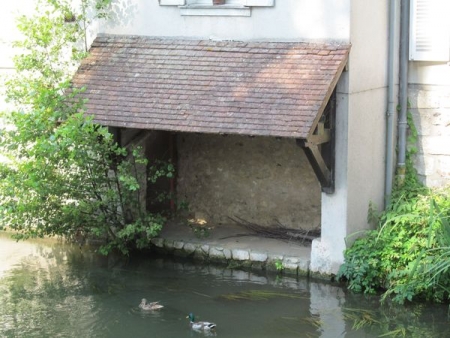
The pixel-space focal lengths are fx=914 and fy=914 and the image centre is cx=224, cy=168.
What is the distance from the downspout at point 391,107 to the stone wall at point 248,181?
119 centimetres

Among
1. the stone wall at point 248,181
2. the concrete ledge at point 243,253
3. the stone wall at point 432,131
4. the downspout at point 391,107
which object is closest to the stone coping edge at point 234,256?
the concrete ledge at point 243,253

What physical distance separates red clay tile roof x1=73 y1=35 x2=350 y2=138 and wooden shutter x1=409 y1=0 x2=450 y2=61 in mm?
1530

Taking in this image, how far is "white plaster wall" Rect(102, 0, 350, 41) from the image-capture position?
1230 cm

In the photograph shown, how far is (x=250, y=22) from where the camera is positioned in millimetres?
12953

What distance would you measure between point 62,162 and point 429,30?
5546mm

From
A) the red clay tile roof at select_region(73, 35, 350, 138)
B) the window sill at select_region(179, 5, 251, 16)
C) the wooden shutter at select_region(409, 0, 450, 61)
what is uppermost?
the window sill at select_region(179, 5, 251, 16)

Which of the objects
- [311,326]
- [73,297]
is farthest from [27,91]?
[311,326]

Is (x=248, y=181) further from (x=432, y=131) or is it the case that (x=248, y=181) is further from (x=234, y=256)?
(x=432, y=131)

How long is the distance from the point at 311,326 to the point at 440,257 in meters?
1.82

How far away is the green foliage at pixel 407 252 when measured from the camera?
11453 mm

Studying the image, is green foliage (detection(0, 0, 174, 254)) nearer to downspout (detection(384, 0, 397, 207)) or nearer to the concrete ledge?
the concrete ledge

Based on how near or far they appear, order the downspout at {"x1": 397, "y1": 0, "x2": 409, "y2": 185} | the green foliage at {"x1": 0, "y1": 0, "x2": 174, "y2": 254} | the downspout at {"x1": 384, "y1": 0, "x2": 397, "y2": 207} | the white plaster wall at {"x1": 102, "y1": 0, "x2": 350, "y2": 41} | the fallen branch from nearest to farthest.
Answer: the white plaster wall at {"x1": 102, "y1": 0, "x2": 350, "y2": 41}
the green foliage at {"x1": 0, "y1": 0, "x2": 174, "y2": 254}
the downspout at {"x1": 384, "y1": 0, "x2": 397, "y2": 207}
the downspout at {"x1": 397, "y1": 0, "x2": 409, "y2": 185}
the fallen branch

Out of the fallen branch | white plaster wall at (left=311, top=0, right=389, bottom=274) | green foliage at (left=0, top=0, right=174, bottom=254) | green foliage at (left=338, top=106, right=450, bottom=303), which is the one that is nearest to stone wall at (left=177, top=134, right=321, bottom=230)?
the fallen branch

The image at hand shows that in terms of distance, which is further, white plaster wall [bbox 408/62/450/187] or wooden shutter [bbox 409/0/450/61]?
white plaster wall [bbox 408/62/450/187]
